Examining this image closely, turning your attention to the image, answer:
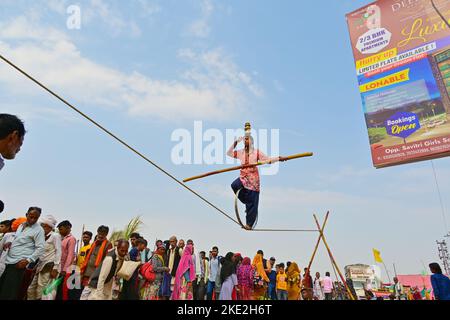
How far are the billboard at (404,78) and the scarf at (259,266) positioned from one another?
4382 millimetres

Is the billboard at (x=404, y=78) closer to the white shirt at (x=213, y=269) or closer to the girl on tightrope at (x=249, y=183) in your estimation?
the white shirt at (x=213, y=269)

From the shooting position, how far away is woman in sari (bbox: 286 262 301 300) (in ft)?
24.0

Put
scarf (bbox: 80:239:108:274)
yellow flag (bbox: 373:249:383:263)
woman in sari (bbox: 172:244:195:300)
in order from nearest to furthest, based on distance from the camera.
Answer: scarf (bbox: 80:239:108:274) → woman in sari (bbox: 172:244:195:300) → yellow flag (bbox: 373:249:383:263)

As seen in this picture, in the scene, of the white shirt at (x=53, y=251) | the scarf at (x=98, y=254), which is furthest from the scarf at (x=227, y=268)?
the white shirt at (x=53, y=251)

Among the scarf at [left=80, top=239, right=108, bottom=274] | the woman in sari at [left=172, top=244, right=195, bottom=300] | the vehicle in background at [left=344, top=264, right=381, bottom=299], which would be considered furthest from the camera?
the vehicle in background at [left=344, top=264, right=381, bottom=299]

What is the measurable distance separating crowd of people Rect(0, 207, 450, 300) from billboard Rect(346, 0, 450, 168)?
4.40 m

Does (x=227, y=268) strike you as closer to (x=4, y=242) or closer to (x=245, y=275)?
(x=245, y=275)

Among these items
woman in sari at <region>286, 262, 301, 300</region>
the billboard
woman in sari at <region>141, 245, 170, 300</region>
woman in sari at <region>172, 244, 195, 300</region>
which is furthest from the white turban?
the billboard

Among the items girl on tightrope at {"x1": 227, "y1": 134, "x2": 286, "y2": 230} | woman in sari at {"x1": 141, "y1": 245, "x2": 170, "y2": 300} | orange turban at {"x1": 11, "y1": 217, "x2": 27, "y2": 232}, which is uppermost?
girl on tightrope at {"x1": 227, "y1": 134, "x2": 286, "y2": 230}

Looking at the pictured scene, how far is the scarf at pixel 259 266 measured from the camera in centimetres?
699

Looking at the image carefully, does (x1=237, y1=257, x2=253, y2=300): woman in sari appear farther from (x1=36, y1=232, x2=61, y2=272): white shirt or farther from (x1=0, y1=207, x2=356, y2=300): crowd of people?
(x1=36, y1=232, x2=61, y2=272): white shirt

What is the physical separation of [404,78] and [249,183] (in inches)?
257
